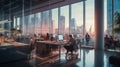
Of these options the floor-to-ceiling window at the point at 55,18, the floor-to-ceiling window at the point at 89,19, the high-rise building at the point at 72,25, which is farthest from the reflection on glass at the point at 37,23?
the floor-to-ceiling window at the point at 89,19

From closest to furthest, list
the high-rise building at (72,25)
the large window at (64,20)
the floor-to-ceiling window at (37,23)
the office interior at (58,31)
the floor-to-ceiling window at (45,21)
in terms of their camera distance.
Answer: the office interior at (58,31) → the floor-to-ceiling window at (37,23) → the floor-to-ceiling window at (45,21) → the high-rise building at (72,25) → the large window at (64,20)

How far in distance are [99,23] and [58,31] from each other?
4831 mm

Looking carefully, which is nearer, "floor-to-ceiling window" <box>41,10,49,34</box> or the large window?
"floor-to-ceiling window" <box>41,10,49,34</box>

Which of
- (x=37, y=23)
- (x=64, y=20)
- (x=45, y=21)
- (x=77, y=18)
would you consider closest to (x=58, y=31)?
(x=64, y=20)

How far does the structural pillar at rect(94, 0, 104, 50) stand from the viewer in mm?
10172

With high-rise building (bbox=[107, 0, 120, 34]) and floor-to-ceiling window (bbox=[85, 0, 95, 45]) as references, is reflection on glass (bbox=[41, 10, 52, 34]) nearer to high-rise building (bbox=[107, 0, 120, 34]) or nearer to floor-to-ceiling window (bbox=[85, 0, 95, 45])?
floor-to-ceiling window (bbox=[85, 0, 95, 45])

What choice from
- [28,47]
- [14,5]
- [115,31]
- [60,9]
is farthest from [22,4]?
[115,31]

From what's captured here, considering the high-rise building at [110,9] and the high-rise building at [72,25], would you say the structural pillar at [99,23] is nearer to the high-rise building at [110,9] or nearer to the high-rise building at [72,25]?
the high-rise building at [110,9]

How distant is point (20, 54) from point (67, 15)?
7.65 meters

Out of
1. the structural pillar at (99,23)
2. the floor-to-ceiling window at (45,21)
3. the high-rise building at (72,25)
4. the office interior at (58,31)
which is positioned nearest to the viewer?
the office interior at (58,31)

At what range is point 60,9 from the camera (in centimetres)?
1402

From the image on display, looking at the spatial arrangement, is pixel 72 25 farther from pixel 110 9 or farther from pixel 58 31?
pixel 110 9

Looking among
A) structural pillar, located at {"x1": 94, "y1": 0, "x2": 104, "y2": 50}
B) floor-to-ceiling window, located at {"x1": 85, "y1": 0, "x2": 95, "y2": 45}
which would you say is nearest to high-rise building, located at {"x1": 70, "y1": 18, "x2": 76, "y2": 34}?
floor-to-ceiling window, located at {"x1": 85, "y1": 0, "x2": 95, "y2": 45}

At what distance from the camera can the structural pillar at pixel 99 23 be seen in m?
10.2
